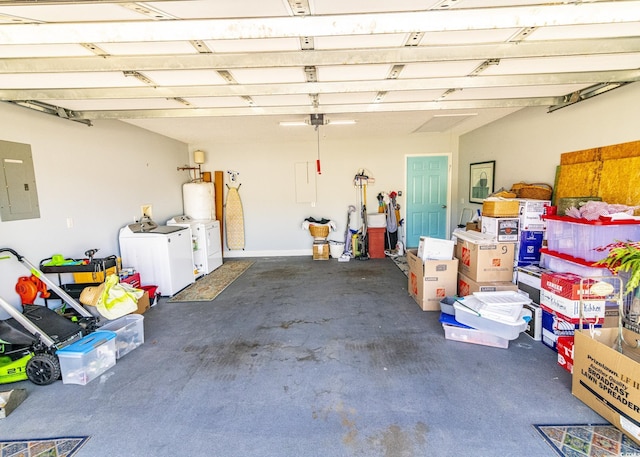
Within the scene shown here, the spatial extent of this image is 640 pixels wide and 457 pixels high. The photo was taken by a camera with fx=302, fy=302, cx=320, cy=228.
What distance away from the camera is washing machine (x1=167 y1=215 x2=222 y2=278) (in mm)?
5180

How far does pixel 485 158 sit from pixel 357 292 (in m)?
3.28

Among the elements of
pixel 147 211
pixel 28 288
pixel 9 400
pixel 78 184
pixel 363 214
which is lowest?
pixel 9 400

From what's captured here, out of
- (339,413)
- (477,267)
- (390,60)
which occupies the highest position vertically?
(390,60)

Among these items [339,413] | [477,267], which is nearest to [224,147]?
[477,267]

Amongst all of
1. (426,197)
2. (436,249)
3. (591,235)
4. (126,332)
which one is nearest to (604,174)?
(591,235)

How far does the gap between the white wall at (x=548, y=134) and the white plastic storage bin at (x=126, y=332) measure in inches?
192

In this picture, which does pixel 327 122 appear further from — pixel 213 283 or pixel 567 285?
pixel 567 285

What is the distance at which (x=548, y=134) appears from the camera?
147 inches

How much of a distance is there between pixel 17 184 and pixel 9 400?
200cm

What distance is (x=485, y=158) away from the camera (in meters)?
5.20

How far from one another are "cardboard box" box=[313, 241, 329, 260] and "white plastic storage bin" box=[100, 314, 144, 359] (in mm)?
3720

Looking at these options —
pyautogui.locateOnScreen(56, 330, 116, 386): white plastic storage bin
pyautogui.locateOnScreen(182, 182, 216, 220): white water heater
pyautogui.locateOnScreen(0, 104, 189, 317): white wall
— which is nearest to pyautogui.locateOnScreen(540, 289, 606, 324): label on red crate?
pyautogui.locateOnScreen(56, 330, 116, 386): white plastic storage bin

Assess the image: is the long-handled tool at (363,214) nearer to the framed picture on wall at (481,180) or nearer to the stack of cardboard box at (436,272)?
the framed picture on wall at (481,180)

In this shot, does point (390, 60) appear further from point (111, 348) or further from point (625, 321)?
point (111, 348)
